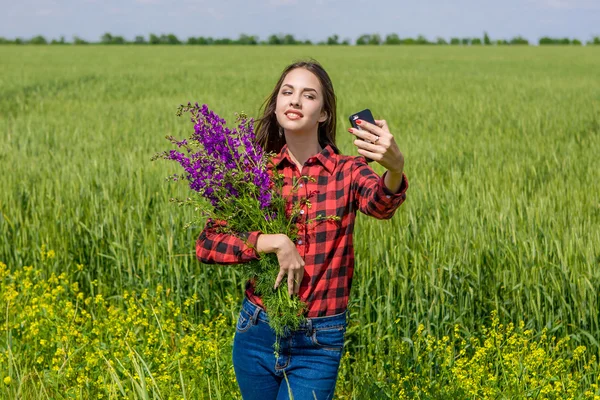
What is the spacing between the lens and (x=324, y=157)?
6.44ft

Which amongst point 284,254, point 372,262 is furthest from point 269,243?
point 372,262

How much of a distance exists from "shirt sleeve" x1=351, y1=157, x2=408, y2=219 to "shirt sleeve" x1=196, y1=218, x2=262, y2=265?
0.34 m

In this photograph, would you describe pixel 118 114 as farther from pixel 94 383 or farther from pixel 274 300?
pixel 274 300

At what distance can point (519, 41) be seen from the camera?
79688 mm

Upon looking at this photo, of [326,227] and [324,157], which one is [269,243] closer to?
[326,227]

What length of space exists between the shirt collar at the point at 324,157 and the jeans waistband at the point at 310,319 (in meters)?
0.44

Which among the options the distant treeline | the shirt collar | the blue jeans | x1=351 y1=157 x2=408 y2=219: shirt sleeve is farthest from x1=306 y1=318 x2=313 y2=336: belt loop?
the distant treeline

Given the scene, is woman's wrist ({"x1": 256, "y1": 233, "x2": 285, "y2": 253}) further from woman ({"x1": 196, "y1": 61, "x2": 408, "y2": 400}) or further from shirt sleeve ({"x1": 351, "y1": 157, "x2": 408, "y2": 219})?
shirt sleeve ({"x1": 351, "y1": 157, "x2": 408, "y2": 219})

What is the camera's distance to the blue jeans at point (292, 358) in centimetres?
185

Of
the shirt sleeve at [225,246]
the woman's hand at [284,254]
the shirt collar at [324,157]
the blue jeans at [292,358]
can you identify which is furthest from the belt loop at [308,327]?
the shirt collar at [324,157]

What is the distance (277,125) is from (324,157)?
293 millimetres

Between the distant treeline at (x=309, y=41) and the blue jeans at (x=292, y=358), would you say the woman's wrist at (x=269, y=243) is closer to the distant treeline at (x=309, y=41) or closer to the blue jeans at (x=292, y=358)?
the blue jeans at (x=292, y=358)

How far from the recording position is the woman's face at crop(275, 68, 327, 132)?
6.35 ft

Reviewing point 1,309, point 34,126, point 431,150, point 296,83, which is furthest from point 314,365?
point 34,126
